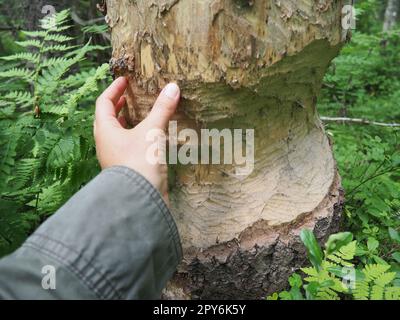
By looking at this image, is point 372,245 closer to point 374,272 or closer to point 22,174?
point 374,272

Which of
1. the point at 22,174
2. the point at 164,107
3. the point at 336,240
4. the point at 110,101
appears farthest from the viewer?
the point at 22,174

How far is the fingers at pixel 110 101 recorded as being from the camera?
1.40 m

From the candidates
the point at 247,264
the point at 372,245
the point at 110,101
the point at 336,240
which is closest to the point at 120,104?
the point at 110,101

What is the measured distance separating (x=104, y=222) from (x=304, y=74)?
968mm

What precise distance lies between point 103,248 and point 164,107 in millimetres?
532

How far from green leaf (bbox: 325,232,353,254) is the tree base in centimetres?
40

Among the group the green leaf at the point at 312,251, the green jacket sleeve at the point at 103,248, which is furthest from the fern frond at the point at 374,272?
the green jacket sleeve at the point at 103,248

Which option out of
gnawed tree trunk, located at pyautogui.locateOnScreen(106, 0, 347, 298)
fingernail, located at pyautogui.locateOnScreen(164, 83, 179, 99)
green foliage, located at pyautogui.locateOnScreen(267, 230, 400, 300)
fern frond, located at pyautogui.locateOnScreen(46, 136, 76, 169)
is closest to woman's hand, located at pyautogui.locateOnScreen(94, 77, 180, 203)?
fingernail, located at pyautogui.locateOnScreen(164, 83, 179, 99)

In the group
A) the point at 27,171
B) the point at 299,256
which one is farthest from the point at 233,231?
the point at 27,171

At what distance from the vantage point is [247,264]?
1.59 metres

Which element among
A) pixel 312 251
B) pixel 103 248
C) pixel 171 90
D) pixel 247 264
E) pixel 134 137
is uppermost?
pixel 171 90

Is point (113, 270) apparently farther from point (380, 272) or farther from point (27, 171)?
point (27, 171)

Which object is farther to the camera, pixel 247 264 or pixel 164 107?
pixel 247 264

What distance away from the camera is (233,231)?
1595 millimetres
